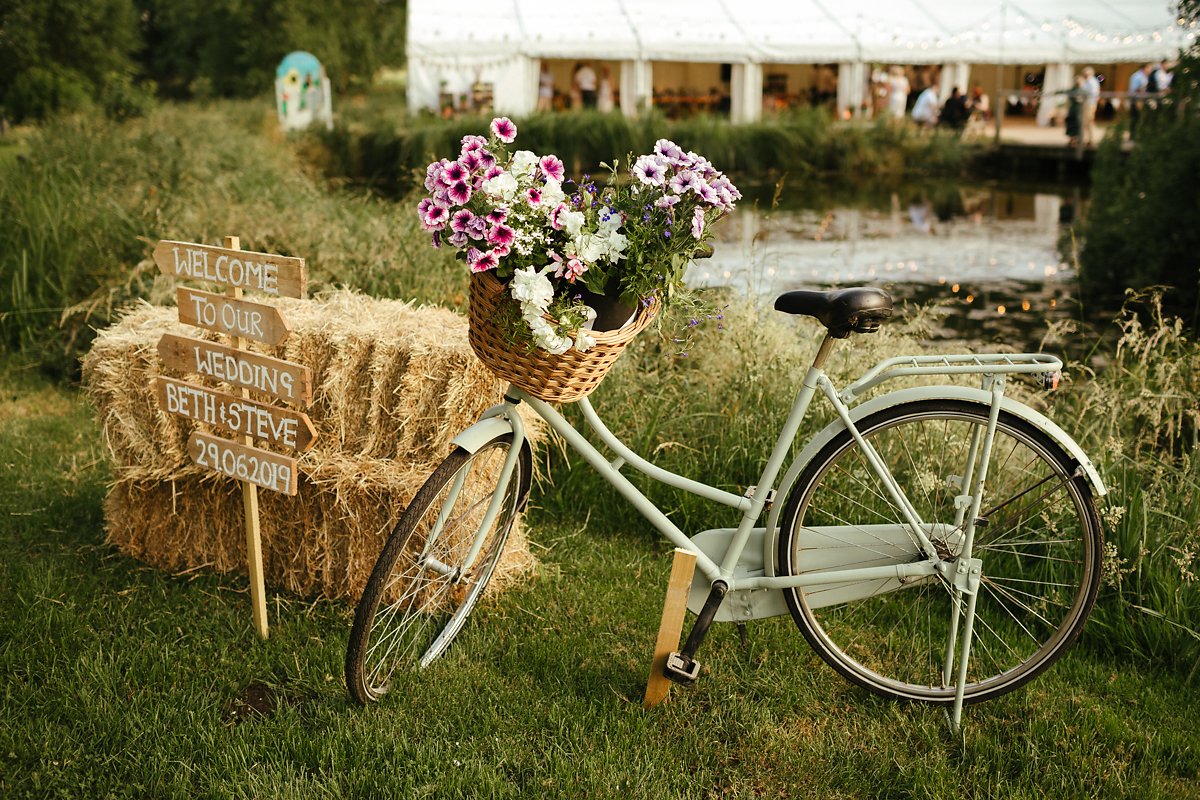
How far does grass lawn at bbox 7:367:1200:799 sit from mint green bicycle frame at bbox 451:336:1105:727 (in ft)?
0.98

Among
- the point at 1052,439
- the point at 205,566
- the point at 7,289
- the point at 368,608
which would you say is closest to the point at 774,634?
the point at 1052,439

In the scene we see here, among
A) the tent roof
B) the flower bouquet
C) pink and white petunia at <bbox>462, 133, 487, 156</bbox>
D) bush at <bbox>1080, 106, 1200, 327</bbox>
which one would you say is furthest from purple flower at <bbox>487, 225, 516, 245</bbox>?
the tent roof

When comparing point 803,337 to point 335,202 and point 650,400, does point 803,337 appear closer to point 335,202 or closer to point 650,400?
point 650,400

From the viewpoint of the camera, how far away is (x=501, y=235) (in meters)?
2.53

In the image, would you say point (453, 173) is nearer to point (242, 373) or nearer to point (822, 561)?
point (242, 373)

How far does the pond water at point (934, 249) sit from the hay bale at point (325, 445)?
2.10 metres

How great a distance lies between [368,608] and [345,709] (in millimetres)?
389

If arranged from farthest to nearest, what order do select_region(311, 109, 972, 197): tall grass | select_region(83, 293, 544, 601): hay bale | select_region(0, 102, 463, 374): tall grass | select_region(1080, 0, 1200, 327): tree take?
select_region(311, 109, 972, 197): tall grass → select_region(1080, 0, 1200, 327): tree → select_region(0, 102, 463, 374): tall grass → select_region(83, 293, 544, 601): hay bale

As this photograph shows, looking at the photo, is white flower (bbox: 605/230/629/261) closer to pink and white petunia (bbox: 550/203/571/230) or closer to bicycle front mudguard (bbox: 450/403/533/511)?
pink and white petunia (bbox: 550/203/571/230)

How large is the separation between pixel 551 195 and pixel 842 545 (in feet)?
4.32

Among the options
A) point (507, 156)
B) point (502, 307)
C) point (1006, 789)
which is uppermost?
point (507, 156)

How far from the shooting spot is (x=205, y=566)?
12.5ft

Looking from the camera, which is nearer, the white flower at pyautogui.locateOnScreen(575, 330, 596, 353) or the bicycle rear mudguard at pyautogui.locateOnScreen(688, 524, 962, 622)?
the white flower at pyautogui.locateOnScreen(575, 330, 596, 353)

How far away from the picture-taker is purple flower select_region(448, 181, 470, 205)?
256cm
